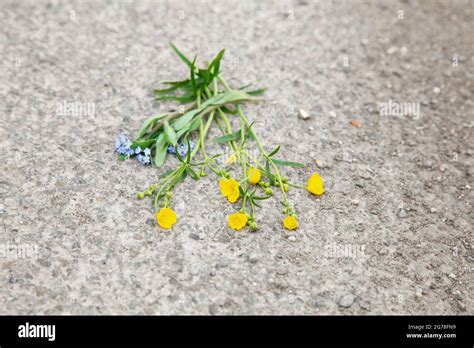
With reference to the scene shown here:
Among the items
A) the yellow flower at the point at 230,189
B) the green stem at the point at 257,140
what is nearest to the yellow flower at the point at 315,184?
the green stem at the point at 257,140

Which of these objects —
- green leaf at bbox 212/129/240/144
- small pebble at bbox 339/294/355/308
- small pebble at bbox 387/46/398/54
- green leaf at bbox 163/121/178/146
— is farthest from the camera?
small pebble at bbox 387/46/398/54

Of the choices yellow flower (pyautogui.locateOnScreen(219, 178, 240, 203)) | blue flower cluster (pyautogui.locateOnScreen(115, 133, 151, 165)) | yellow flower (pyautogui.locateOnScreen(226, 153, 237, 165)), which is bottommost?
yellow flower (pyautogui.locateOnScreen(219, 178, 240, 203))

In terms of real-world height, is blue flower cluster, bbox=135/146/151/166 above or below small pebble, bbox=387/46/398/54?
below

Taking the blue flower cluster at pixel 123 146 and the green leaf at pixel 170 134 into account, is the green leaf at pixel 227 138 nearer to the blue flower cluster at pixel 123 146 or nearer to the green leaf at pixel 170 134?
the green leaf at pixel 170 134

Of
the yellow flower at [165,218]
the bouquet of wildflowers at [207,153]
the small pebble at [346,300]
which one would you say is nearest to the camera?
the small pebble at [346,300]

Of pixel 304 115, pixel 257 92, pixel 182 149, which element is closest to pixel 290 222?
pixel 182 149

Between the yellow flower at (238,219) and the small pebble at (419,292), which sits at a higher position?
the yellow flower at (238,219)

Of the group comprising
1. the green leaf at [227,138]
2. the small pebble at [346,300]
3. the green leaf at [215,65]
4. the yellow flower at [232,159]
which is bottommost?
the small pebble at [346,300]

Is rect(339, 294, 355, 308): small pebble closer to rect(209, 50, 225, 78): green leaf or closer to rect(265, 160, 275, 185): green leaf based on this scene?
rect(265, 160, 275, 185): green leaf

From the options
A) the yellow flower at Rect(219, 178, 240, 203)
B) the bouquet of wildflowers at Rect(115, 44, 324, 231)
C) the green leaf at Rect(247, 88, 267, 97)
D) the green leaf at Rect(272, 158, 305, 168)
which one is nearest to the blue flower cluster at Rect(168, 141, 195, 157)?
the bouquet of wildflowers at Rect(115, 44, 324, 231)
